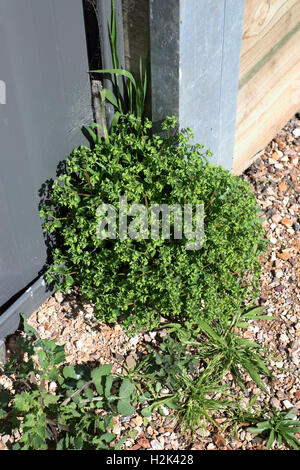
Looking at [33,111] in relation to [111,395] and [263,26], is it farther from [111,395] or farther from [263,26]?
[263,26]

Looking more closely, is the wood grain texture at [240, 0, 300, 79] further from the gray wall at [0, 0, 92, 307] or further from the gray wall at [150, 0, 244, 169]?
the gray wall at [0, 0, 92, 307]

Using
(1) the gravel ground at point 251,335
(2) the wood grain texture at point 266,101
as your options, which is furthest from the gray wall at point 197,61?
(1) the gravel ground at point 251,335

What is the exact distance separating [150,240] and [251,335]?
91 cm

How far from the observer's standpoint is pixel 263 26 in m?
3.30

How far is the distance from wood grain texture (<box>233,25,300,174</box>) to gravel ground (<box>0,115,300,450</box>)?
13.1 inches

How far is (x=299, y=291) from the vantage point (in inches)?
133

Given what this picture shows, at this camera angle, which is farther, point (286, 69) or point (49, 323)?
point (286, 69)

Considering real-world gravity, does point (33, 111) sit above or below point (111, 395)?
above

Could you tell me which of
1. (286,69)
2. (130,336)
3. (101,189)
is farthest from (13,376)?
(286,69)

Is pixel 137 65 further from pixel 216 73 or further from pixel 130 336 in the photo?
pixel 130 336

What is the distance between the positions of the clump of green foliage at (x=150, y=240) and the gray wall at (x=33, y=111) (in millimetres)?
118

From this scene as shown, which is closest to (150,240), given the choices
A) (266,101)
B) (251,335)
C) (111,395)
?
(111,395)

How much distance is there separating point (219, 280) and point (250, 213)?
0.39 meters

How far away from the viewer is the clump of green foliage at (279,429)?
8.74 ft
